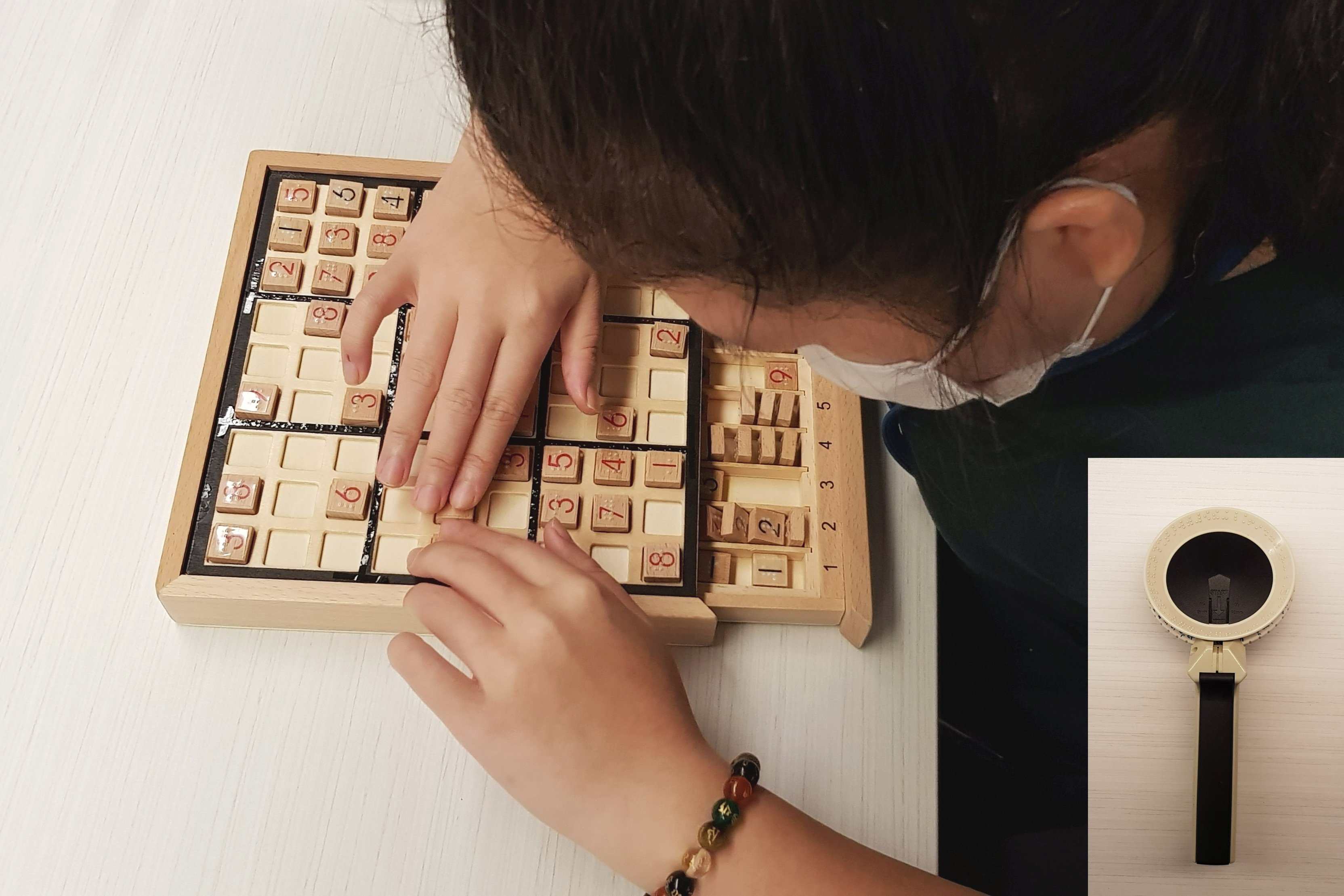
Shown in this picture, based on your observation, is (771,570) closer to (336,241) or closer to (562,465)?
(562,465)

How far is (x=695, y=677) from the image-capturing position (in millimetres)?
628

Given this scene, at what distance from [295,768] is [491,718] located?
0.12 metres

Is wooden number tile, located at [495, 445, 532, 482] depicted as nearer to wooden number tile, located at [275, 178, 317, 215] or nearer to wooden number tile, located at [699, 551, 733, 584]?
wooden number tile, located at [699, 551, 733, 584]

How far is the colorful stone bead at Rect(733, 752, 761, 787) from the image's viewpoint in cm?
55

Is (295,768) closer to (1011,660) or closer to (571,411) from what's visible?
(571,411)

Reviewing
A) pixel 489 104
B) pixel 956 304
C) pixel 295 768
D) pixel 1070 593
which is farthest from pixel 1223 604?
pixel 295 768

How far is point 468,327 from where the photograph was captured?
680 millimetres

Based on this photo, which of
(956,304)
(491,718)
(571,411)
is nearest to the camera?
(956,304)

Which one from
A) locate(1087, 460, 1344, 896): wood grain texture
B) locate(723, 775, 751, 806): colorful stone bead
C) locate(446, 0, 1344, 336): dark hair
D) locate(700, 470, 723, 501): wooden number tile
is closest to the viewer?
locate(446, 0, 1344, 336): dark hair

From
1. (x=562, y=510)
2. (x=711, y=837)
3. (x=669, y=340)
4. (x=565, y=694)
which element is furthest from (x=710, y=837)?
(x=669, y=340)

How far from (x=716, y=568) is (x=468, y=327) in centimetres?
23

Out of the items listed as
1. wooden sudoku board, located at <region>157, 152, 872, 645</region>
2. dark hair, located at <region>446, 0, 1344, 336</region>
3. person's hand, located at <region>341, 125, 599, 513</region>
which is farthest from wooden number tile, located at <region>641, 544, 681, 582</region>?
dark hair, located at <region>446, 0, 1344, 336</region>

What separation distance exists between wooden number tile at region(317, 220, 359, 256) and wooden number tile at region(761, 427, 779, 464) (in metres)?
0.31

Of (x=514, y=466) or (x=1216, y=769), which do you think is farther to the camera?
(x=514, y=466)
